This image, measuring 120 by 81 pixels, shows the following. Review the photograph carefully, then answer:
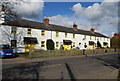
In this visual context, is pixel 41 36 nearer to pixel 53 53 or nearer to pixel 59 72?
pixel 53 53

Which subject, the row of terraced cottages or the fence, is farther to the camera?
the row of terraced cottages

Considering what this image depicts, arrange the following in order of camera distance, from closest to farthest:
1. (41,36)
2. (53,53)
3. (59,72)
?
(59,72)
(53,53)
(41,36)

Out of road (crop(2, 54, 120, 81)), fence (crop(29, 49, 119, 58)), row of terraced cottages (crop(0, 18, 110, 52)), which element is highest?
row of terraced cottages (crop(0, 18, 110, 52))

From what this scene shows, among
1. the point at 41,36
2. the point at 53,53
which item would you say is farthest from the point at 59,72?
the point at 41,36

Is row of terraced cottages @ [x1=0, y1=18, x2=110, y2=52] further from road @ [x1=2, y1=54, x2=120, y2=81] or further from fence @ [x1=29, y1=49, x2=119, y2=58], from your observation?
road @ [x1=2, y1=54, x2=120, y2=81]

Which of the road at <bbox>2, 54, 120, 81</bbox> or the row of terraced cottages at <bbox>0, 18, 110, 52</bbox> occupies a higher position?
the row of terraced cottages at <bbox>0, 18, 110, 52</bbox>

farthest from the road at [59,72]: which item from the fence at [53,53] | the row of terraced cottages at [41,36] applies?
the row of terraced cottages at [41,36]

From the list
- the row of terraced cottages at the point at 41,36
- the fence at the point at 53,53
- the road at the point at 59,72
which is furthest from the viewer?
the row of terraced cottages at the point at 41,36

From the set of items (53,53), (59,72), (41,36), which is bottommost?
(59,72)

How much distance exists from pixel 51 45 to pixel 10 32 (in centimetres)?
858

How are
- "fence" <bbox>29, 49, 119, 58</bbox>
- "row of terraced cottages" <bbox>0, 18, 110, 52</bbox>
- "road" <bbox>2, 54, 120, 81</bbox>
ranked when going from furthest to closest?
"row of terraced cottages" <bbox>0, 18, 110, 52</bbox>, "fence" <bbox>29, 49, 119, 58</bbox>, "road" <bbox>2, 54, 120, 81</bbox>

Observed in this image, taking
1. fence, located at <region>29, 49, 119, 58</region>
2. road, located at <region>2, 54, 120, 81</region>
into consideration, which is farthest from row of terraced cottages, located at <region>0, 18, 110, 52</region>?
road, located at <region>2, 54, 120, 81</region>

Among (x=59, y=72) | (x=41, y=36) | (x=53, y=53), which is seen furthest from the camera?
(x=41, y=36)

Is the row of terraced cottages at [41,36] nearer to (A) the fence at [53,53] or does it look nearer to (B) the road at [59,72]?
(A) the fence at [53,53]
